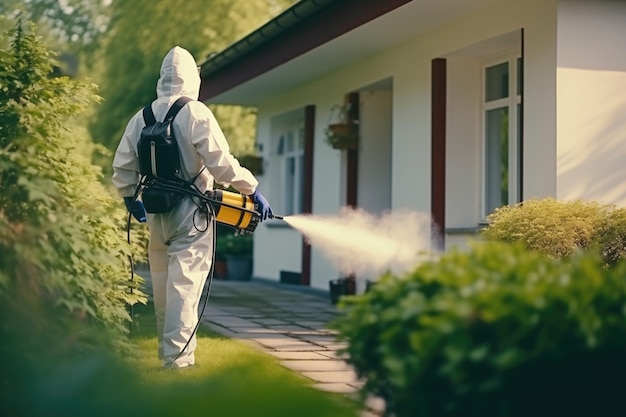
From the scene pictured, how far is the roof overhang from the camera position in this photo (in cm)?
1047

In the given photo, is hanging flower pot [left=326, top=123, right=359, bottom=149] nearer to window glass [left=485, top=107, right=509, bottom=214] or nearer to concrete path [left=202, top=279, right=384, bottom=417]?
concrete path [left=202, top=279, right=384, bottom=417]

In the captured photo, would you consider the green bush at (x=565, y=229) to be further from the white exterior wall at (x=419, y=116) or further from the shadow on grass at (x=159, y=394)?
the shadow on grass at (x=159, y=394)

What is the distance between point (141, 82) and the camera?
27.1 m

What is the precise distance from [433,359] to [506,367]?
24 centimetres

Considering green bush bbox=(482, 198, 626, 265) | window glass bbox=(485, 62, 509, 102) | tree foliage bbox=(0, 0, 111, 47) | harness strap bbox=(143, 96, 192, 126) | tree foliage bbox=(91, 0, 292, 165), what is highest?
tree foliage bbox=(0, 0, 111, 47)

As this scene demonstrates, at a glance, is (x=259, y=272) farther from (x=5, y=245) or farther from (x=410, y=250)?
(x=5, y=245)

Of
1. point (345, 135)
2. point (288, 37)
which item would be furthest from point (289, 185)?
point (288, 37)

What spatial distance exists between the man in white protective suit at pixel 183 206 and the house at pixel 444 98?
309 cm

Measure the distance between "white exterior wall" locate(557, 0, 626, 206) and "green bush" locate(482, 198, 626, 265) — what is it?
86 cm

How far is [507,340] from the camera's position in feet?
10.9

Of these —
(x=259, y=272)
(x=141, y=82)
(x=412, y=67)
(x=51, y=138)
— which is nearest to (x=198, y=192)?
(x=51, y=138)

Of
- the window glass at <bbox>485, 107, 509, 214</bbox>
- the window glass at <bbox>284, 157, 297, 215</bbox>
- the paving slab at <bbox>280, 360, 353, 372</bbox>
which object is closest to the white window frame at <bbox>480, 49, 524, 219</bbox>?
the window glass at <bbox>485, 107, 509, 214</bbox>

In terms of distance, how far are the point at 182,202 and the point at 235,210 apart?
15.0 inches

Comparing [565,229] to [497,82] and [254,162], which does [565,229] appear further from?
[254,162]
